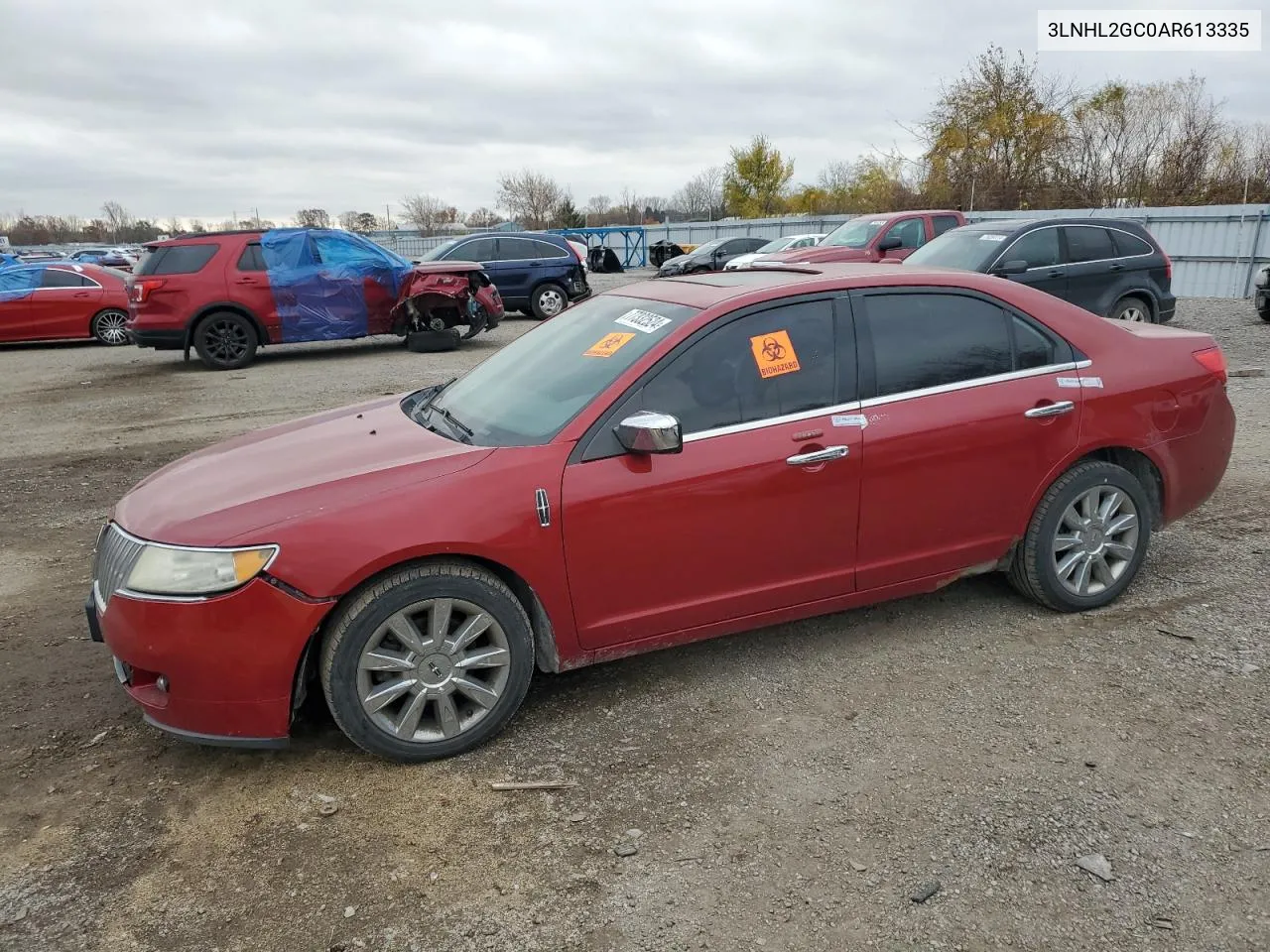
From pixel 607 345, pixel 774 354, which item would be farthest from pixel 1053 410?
pixel 607 345

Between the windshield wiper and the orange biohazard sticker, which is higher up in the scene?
the orange biohazard sticker

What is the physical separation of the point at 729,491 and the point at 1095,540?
190cm

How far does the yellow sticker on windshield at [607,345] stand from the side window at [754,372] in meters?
0.31

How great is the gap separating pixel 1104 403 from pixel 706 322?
6.19 feet

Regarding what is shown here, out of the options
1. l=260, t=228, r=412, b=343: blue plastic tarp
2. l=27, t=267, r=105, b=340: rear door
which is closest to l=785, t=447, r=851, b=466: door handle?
l=260, t=228, r=412, b=343: blue plastic tarp

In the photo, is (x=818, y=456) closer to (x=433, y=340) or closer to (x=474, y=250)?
(x=433, y=340)

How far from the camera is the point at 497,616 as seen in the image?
3172mm

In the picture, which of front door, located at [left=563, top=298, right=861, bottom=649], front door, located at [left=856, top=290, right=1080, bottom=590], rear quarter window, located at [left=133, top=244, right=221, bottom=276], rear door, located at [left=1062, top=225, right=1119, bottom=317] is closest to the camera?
front door, located at [left=563, top=298, right=861, bottom=649]

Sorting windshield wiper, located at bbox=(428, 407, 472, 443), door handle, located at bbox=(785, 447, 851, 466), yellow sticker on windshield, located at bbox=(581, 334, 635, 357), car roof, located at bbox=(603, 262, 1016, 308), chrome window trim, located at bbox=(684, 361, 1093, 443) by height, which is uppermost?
car roof, located at bbox=(603, 262, 1016, 308)

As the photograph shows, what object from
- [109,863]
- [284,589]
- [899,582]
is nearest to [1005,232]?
[899,582]

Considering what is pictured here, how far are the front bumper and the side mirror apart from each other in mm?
1144

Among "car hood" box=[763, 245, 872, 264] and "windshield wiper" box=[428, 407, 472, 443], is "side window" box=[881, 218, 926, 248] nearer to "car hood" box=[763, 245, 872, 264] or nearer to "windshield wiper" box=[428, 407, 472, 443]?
"car hood" box=[763, 245, 872, 264]

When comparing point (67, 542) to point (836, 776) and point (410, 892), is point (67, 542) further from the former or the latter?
point (836, 776)

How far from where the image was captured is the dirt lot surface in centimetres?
245
